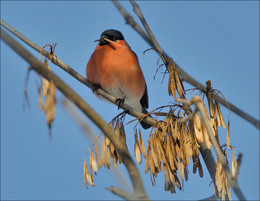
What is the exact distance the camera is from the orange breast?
332 centimetres

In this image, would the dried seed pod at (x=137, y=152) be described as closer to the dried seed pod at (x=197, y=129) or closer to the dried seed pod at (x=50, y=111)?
the dried seed pod at (x=197, y=129)

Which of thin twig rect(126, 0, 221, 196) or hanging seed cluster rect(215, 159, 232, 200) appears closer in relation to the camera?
hanging seed cluster rect(215, 159, 232, 200)

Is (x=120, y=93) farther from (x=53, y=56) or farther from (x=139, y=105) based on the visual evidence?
(x=53, y=56)

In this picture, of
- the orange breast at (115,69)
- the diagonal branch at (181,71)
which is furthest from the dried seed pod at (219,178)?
the orange breast at (115,69)

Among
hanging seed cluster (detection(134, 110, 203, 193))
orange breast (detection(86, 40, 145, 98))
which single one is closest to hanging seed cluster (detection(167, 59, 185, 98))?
hanging seed cluster (detection(134, 110, 203, 193))

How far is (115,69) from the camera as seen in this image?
333 centimetres

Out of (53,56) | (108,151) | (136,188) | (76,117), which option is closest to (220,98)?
(108,151)

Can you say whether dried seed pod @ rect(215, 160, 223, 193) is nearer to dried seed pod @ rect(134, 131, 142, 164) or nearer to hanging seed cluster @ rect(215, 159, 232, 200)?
hanging seed cluster @ rect(215, 159, 232, 200)

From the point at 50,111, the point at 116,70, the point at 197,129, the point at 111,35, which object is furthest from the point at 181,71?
the point at 111,35

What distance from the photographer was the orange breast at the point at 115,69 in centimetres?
332

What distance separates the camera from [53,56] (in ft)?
7.41

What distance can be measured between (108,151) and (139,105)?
1796 millimetres

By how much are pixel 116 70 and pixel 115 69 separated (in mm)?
13

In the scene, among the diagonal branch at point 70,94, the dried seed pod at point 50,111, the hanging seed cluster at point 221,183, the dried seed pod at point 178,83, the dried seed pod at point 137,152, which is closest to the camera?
the diagonal branch at point 70,94
